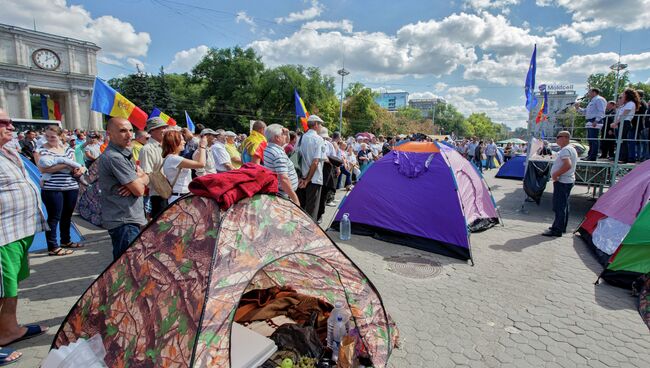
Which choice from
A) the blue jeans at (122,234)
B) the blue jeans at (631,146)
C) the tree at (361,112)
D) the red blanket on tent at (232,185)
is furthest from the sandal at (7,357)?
the tree at (361,112)

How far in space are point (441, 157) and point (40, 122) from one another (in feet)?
75.7

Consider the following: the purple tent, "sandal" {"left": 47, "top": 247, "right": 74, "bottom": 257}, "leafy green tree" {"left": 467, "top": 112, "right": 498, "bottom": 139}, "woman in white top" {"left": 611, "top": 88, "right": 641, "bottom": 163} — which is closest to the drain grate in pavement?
the purple tent

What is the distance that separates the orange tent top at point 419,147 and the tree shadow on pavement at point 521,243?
6.67 ft

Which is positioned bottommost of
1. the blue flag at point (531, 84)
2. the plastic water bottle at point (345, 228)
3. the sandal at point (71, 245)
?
the sandal at point (71, 245)

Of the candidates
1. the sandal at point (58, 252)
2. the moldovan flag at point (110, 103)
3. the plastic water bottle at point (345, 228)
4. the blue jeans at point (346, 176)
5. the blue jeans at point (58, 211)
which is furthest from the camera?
the blue jeans at point (346, 176)

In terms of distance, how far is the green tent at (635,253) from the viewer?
386 cm

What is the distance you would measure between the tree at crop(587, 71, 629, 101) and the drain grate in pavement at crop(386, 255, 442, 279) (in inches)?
1750

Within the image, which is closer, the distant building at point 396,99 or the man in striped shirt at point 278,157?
the man in striped shirt at point 278,157

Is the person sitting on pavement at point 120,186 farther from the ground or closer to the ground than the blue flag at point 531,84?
closer to the ground

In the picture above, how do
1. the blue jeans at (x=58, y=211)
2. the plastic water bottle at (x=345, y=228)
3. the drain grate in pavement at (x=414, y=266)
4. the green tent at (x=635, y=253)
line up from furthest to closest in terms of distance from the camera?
1. the plastic water bottle at (x=345, y=228)
2. the blue jeans at (x=58, y=211)
3. the drain grate in pavement at (x=414, y=266)
4. the green tent at (x=635, y=253)

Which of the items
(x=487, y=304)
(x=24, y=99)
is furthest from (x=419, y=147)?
(x=24, y=99)

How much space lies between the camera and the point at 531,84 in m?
9.55

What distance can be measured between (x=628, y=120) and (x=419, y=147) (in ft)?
18.6

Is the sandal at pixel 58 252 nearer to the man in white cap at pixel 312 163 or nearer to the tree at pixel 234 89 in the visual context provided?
the man in white cap at pixel 312 163
